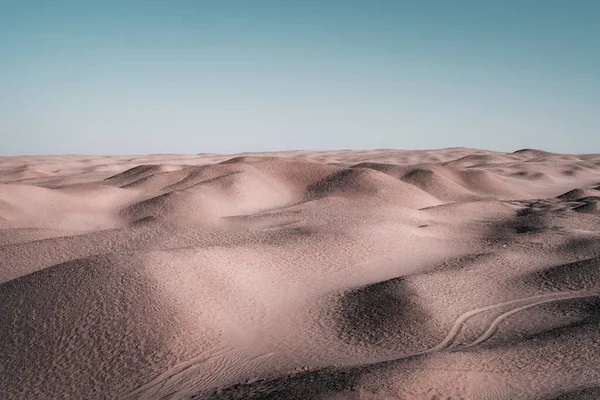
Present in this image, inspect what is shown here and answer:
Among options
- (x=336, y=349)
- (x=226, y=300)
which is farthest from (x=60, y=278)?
(x=336, y=349)

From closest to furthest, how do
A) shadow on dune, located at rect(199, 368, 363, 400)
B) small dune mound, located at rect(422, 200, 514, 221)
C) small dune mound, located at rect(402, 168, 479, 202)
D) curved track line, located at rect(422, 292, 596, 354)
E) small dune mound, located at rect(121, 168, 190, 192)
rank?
shadow on dune, located at rect(199, 368, 363, 400) < curved track line, located at rect(422, 292, 596, 354) < small dune mound, located at rect(422, 200, 514, 221) < small dune mound, located at rect(121, 168, 190, 192) < small dune mound, located at rect(402, 168, 479, 202)

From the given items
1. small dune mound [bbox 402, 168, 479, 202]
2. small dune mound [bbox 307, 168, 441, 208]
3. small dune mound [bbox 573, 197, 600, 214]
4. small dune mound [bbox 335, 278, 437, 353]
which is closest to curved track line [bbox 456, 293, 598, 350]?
small dune mound [bbox 335, 278, 437, 353]

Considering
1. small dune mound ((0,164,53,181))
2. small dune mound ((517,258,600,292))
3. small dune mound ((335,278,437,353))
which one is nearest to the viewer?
small dune mound ((335,278,437,353))

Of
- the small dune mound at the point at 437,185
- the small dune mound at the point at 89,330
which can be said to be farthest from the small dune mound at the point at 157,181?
the small dune mound at the point at 89,330

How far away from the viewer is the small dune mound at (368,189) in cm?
2191

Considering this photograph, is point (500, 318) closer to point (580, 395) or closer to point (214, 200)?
point (580, 395)

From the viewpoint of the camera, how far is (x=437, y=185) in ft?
88.8

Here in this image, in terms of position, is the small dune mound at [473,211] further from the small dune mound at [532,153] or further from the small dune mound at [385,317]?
the small dune mound at [532,153]

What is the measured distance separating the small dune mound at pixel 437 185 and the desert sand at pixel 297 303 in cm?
685

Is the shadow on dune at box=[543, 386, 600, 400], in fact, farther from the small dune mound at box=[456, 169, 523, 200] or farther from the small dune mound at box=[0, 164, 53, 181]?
the small dune mound at box=[0, 164, 53, 181]

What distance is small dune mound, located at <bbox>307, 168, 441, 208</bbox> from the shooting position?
2191 cm

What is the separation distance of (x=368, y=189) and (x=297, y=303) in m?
12.2

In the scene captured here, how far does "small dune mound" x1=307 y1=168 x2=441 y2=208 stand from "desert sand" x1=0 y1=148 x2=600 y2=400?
2734 millimetres

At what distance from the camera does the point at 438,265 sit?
43.4ft
